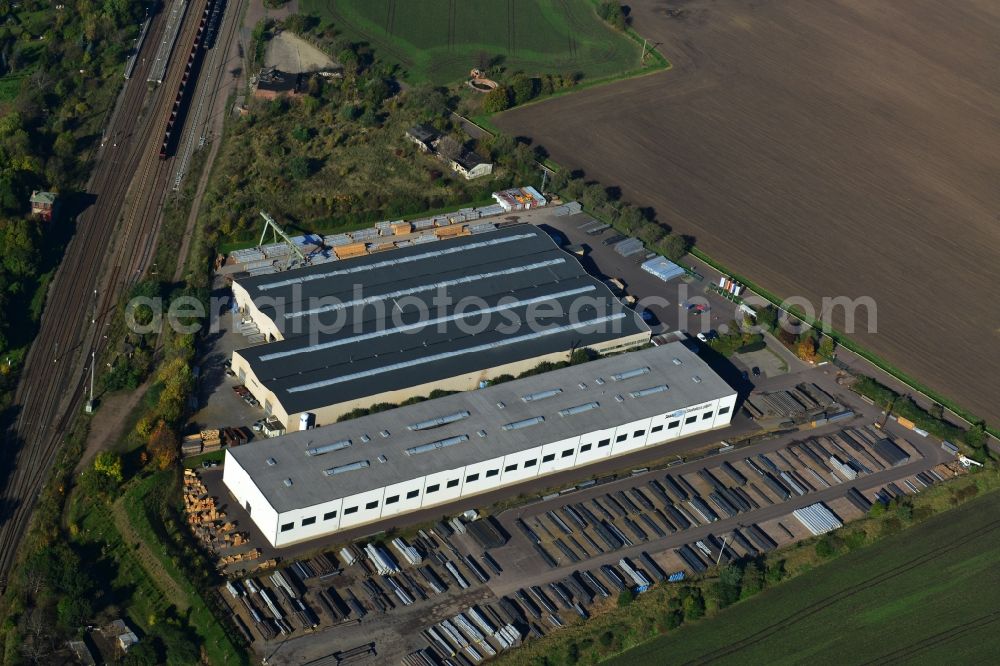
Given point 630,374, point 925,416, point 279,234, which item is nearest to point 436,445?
point 630,374

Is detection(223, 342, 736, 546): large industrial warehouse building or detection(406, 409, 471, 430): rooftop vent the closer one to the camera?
detection(223, 342, 736, 546): large industrial warehouse building

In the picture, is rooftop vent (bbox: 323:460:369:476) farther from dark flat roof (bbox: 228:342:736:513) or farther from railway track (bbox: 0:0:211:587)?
railway track (bbox: 0:0:211:587)

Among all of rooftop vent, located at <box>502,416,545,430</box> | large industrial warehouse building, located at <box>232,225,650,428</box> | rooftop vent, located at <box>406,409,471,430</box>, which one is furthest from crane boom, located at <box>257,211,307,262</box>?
rooftop vent, located at <box>502,416,545,430</box>

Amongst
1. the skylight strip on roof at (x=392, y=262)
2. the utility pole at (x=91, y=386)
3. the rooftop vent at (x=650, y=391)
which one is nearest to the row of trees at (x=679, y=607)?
the rooftop vent at (x=650, y=391)

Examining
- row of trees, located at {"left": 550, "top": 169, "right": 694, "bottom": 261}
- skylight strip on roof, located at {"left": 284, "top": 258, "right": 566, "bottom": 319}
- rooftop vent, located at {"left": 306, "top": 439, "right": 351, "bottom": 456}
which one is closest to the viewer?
rooftop vent, located at {"left": 306, "top": 439, "right": 351, "bottom": 456}

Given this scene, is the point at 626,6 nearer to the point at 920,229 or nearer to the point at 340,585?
the point at 920,229

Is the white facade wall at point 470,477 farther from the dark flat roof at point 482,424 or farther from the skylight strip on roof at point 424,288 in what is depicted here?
the skylight strip on roof at point 424,288
